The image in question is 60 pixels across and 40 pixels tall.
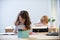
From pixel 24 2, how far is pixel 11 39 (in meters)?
0.44

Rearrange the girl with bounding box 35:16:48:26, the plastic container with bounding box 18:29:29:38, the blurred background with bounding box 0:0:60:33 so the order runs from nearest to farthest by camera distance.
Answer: the plastic container with bounding box 18:29:29:38, the blurred background with bounding box 0:0:60:33, the girl with bounding box 35:16:48:26

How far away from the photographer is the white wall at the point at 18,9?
1022 mm

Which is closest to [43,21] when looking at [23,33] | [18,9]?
[18,9]

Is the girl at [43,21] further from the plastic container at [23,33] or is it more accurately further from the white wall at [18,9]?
the plastic container at [23,33]

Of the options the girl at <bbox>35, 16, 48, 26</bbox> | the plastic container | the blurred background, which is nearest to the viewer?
the plastic container

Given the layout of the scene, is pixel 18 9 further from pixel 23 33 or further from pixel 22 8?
pixel 23 33

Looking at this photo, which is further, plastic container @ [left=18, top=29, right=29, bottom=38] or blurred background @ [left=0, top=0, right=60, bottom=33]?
blurred background @ [left=0, top=0, right=60, bottom=33]

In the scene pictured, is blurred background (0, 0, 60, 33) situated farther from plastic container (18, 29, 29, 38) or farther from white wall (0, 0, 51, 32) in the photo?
plastic container (18, 29, 29, 38)

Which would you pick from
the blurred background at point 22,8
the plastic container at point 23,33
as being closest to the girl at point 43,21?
the blurred background at point 22,8

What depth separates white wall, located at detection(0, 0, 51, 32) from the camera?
1.02 meters

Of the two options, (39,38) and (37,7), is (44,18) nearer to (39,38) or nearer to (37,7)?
(37,7)

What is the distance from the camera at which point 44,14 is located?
1294 millimetres

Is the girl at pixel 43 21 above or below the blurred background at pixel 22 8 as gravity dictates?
below

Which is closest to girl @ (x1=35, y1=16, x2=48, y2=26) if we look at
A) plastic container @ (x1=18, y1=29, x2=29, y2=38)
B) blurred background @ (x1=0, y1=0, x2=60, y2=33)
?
blurred background @ (x1=0, y1=0, x2=60, y2=33)
